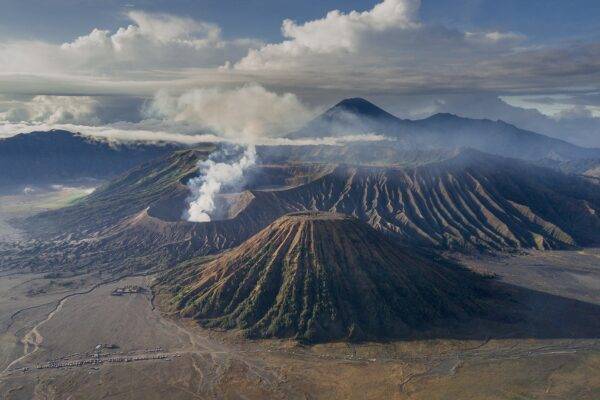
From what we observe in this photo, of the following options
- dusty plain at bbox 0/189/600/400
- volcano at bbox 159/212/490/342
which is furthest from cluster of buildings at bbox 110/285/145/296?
dusty plain at bbox 0/189/600/400

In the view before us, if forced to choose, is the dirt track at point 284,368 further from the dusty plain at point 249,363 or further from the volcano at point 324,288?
the volcano at point 324,288

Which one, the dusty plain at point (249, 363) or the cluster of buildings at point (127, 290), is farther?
the cluster of buildings at point (127, 290)

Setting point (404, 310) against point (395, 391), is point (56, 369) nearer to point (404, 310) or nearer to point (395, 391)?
point (395, 391)

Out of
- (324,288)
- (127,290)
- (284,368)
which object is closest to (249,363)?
(284,368)

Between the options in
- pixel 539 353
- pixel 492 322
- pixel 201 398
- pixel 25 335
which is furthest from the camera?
pixel 492 322

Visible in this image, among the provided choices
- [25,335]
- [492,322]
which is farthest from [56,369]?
[492,322]

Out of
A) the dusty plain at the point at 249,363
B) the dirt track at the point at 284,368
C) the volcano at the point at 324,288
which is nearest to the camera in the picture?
the dirt track at the point at 284,368

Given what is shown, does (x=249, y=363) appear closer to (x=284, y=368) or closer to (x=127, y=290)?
Answer: (x=284, y=368)

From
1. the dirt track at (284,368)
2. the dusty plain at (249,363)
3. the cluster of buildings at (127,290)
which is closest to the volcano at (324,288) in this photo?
the dusty plain at (249,363)
